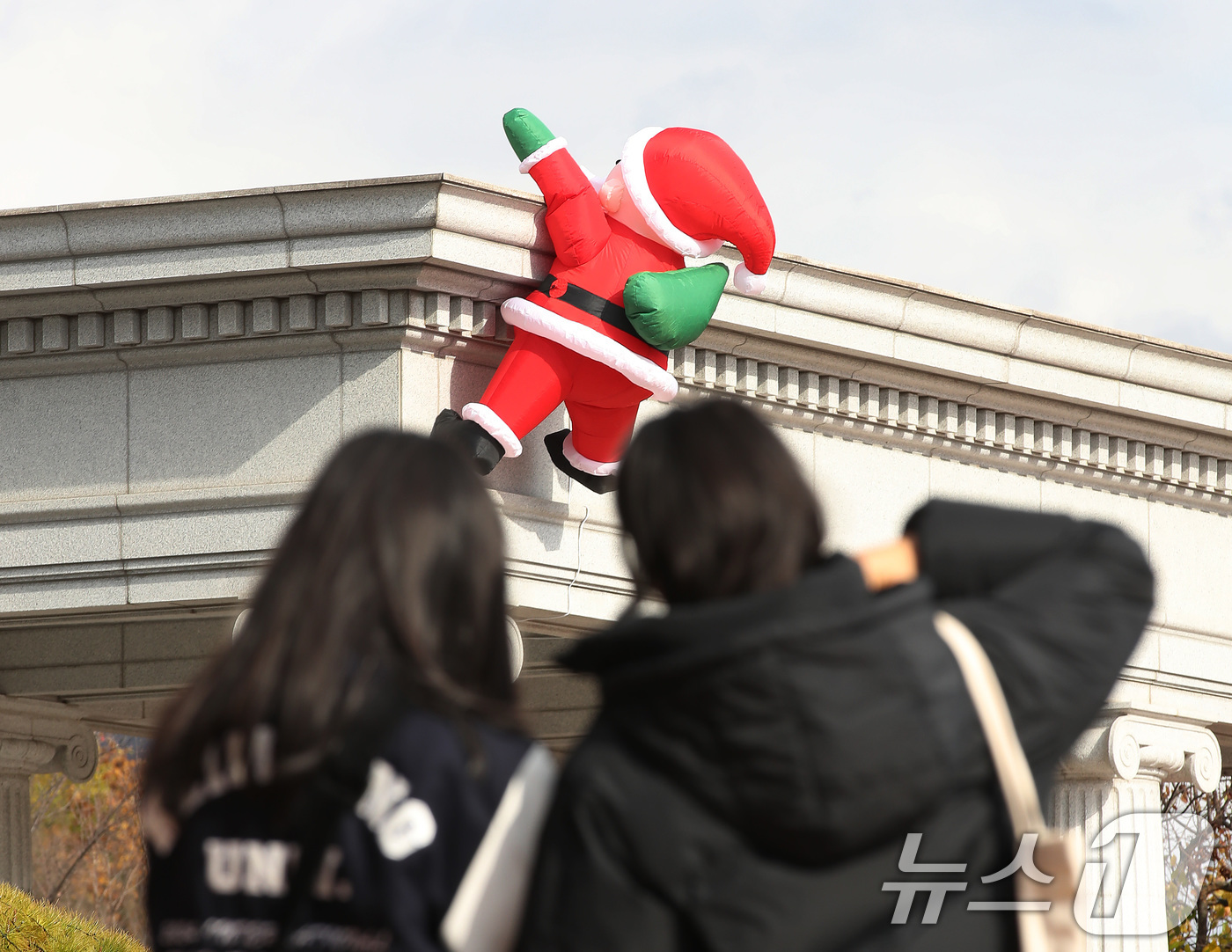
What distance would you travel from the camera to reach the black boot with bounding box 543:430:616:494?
805 centimetres

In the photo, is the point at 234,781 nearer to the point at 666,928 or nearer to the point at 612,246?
the point at 666,928

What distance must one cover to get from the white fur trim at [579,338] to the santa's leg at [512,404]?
0.28 ft

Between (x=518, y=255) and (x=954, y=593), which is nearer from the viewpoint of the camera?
(x=954, y=593)

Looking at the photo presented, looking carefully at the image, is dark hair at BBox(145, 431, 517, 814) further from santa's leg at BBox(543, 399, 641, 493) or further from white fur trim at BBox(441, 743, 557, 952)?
santa's leg at BBox(543, 399, 641, 493)

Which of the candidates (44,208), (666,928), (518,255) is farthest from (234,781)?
(44,208)

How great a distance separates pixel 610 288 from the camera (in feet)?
25.5

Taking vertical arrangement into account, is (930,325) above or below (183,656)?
above

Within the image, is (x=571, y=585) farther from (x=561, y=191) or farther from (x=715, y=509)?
(x=715, y=509)

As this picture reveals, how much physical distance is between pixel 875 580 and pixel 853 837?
0.36 meters

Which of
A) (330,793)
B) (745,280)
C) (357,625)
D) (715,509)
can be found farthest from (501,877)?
(745,280)

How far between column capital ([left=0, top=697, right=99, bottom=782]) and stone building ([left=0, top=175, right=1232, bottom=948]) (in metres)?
1.33

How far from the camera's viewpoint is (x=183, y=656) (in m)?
9.86

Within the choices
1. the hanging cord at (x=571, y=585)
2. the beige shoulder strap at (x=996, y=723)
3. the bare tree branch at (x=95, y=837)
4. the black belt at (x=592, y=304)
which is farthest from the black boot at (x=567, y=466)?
the bare tree branch at (x=95, y=837)

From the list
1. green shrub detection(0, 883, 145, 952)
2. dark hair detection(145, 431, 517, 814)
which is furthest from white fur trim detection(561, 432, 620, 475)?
dark hair detection(145, 431, 517, 814)
